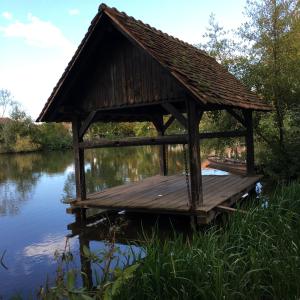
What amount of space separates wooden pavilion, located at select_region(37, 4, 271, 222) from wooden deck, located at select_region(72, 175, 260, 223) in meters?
0.02

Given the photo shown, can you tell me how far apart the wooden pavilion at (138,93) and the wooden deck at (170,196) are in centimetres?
2

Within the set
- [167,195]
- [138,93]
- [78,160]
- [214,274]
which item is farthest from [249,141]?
[214,274]

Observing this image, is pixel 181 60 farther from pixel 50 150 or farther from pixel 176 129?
pixel 50 150

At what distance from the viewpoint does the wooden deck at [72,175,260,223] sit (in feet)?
25.5

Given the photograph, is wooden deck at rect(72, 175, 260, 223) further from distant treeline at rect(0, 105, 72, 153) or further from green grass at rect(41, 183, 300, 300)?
distant treeline at rect(0, 105, 72, 153)

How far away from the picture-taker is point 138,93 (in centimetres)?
813

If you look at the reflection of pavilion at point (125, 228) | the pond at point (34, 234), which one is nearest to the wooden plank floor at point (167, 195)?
the reflection of pavilion at point (125, 228)

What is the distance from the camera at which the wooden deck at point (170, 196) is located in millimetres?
7762

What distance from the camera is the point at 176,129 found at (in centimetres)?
4447

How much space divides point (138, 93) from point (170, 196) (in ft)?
8.36

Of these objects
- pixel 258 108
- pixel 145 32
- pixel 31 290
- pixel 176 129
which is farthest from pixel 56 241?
pixel 176 129

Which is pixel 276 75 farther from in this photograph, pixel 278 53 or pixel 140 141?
pixel 140 141

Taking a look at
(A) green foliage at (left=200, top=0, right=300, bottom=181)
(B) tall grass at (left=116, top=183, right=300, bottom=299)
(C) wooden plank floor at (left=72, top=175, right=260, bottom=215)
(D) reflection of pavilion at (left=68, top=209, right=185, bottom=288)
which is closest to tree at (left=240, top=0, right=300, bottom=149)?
(A) green foliage at (left=200, top=0, right=300, bottom=181)

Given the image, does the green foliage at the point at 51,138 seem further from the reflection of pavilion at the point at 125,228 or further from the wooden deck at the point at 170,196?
the reflection of pavilion at the point at 125,228
